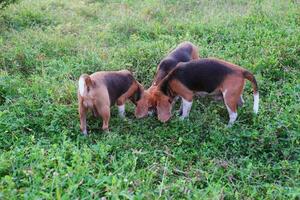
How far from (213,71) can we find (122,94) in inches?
49.4

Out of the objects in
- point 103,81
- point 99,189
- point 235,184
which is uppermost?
point 103,81

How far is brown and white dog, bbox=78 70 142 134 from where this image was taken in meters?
5.10

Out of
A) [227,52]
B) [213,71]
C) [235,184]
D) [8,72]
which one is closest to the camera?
[235,184]

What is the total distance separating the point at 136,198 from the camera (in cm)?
386

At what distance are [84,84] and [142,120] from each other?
1119mm

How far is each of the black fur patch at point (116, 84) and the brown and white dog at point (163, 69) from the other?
269 mm

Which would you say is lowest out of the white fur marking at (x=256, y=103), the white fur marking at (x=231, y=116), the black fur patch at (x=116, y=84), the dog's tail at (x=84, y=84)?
the white fur marking at (x=231, y=116)

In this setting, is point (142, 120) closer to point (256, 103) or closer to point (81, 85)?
point (81, 85)

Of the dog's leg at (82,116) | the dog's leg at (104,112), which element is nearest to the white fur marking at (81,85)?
the dog's leg at (82,116)

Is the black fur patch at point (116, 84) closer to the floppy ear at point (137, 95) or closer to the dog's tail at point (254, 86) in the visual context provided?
the floppy ear at point (137, 95)

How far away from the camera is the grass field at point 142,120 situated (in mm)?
4254


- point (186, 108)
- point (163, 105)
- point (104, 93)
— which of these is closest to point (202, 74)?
point (186, 108)

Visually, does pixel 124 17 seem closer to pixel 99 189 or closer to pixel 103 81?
pixel 103 81

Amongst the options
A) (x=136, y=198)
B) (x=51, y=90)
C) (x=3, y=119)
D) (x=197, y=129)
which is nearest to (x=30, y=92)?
(x=51, y=90)
